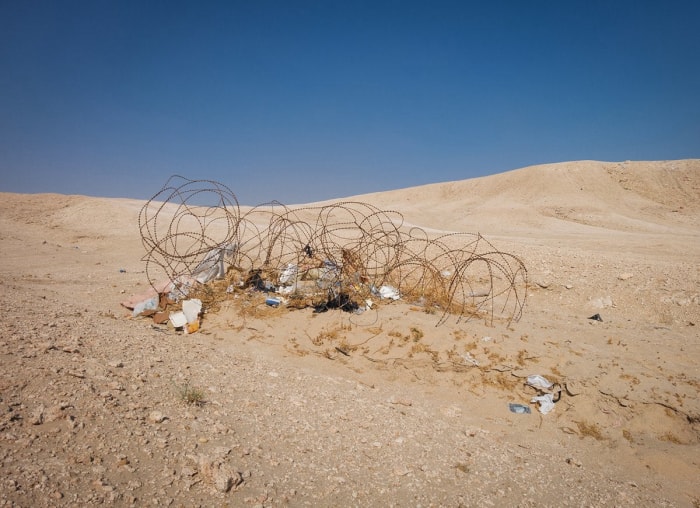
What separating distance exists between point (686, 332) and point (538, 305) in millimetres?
2299

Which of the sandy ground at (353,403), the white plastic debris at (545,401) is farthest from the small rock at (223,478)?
the white plastic debris at (545,401)

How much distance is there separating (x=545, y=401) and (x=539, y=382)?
10.7 inches

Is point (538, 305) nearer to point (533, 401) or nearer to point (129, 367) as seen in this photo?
point (533, 401)

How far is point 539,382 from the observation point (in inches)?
181

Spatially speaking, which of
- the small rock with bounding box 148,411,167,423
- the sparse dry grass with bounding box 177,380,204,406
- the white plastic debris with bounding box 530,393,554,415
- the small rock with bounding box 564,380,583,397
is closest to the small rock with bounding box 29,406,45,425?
the small rock with bounding box 148,411,167,423

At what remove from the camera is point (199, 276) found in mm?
7270

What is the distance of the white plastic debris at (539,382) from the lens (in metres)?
4.55

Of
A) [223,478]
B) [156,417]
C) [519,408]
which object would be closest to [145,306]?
[156,417]

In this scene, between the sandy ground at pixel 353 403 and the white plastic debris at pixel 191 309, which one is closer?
the sandy ground at pixel 353 403

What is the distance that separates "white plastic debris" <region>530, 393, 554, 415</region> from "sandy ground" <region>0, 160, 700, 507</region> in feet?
0.25

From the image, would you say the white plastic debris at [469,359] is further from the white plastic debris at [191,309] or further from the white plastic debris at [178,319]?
the white plastic debris at [178,319]

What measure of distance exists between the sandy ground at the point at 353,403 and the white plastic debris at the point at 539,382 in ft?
Answer: 0.36

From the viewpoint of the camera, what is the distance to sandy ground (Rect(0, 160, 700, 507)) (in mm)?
2541

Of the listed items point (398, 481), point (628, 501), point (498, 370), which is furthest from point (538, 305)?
point (398, 481)
